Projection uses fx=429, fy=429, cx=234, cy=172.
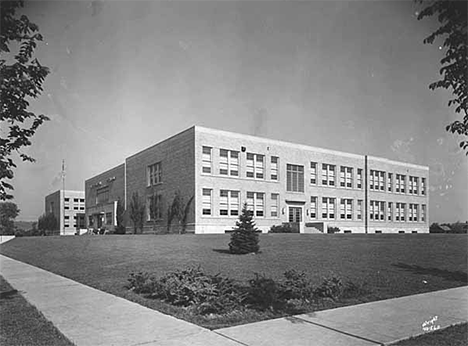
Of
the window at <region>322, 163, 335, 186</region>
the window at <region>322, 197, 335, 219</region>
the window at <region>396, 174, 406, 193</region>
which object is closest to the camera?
the window at <region>322, 197, 335, 219</region>

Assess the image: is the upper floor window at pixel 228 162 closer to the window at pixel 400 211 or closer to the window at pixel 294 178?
the window at pixel 294 178

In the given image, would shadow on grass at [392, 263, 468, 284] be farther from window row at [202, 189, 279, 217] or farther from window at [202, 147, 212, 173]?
window at [202, 147, 212, 173]

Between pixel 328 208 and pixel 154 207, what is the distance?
20043 mm

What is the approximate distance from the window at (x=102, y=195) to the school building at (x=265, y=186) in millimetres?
427

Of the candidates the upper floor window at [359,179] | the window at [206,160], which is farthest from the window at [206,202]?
the upper floor window at [359,179]

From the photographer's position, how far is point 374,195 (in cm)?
5531

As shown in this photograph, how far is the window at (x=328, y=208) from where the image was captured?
49719mm

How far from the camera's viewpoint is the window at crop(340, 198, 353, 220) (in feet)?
170

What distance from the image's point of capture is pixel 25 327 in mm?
6996

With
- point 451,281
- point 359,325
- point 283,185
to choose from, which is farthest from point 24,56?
point 283,185

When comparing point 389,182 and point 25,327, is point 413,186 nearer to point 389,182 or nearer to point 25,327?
point 389,182

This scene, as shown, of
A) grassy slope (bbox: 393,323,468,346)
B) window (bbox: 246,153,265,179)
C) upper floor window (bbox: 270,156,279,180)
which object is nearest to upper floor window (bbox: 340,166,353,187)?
upper floor window (bbox: 270,156,279,180)

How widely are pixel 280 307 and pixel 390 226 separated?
52.8 m

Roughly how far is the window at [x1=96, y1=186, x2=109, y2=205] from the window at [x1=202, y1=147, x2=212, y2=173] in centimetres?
2897
